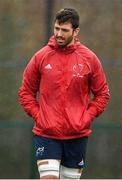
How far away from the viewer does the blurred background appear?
811 centimetres

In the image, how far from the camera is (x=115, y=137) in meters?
8.27

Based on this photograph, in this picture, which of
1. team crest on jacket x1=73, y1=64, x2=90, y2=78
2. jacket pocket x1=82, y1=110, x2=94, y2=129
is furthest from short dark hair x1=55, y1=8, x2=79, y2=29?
jacket pocket x1=82, y1=110, x2=94, y2=129

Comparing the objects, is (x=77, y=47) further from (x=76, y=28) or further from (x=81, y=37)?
(x=81, y=37)

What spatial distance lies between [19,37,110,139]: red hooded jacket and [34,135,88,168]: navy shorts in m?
0.07

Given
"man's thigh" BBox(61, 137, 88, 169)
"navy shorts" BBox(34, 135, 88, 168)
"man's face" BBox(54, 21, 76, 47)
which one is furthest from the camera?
"man's thigh" BBox(61, 137, 88, 169)

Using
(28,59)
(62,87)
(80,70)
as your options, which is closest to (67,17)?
(80,70)

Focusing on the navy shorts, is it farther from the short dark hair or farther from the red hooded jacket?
the short dark hair

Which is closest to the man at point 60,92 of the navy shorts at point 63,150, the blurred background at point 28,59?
the navy shorts at point 63,150

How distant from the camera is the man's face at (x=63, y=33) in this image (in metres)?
5.93

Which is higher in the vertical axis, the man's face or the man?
the man's face

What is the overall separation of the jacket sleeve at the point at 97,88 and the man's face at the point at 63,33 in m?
0.32

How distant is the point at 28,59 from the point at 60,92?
2.24 meters

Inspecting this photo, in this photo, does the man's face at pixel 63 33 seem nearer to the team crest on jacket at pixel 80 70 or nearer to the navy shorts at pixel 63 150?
the team crest on jacket at pixel 80 70

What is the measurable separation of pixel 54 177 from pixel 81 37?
2566 millimetres
